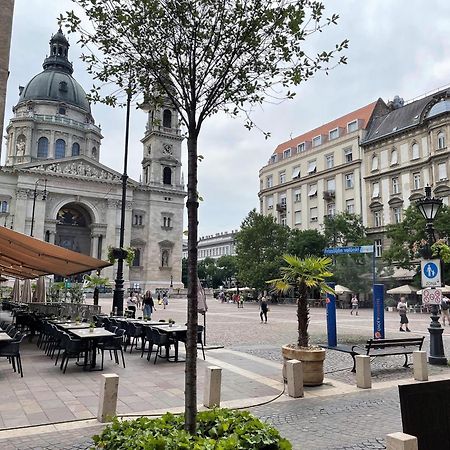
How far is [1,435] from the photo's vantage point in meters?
5.82

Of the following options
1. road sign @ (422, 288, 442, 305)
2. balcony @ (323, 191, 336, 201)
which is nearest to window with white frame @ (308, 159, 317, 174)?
balcony @ (323, 191, 336, 201)

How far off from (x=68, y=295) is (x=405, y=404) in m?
41.8

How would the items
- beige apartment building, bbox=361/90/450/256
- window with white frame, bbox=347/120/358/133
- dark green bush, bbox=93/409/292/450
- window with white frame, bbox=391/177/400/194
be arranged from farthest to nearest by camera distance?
window with white frame, bbox=347/120/358/133
window with white frame, bbox=391/177/400/194
beige apartment building, bbox=361/90/450/256
dark green bush, bbox=93/409/292/450

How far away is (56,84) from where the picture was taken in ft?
263

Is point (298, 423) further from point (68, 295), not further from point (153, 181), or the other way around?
point (153, 181)

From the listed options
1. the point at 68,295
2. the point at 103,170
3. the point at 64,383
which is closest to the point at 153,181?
the point at 103,170

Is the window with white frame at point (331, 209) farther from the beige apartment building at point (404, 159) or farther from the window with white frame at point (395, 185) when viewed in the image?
the window with white frame at point (395, 185)

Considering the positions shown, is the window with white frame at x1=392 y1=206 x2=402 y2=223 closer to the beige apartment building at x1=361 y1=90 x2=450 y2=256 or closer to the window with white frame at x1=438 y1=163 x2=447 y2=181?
the beige apartment building at x1=361 y1=90 x2=450 y2=256

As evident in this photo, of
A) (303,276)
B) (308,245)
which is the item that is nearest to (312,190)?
(308,245)

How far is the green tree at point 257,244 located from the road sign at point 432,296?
1463 inches

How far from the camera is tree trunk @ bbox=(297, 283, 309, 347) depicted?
31.2 ft

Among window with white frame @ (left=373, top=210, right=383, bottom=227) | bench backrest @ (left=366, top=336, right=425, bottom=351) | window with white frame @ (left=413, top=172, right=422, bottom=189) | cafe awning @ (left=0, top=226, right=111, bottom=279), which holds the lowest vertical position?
bench backrest @ (left=366, top=336, right=425, bottom=351)

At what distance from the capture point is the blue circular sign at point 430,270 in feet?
38.7

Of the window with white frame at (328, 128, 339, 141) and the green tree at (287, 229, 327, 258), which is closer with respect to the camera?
the green tree at (287, 229, 327, 258)
